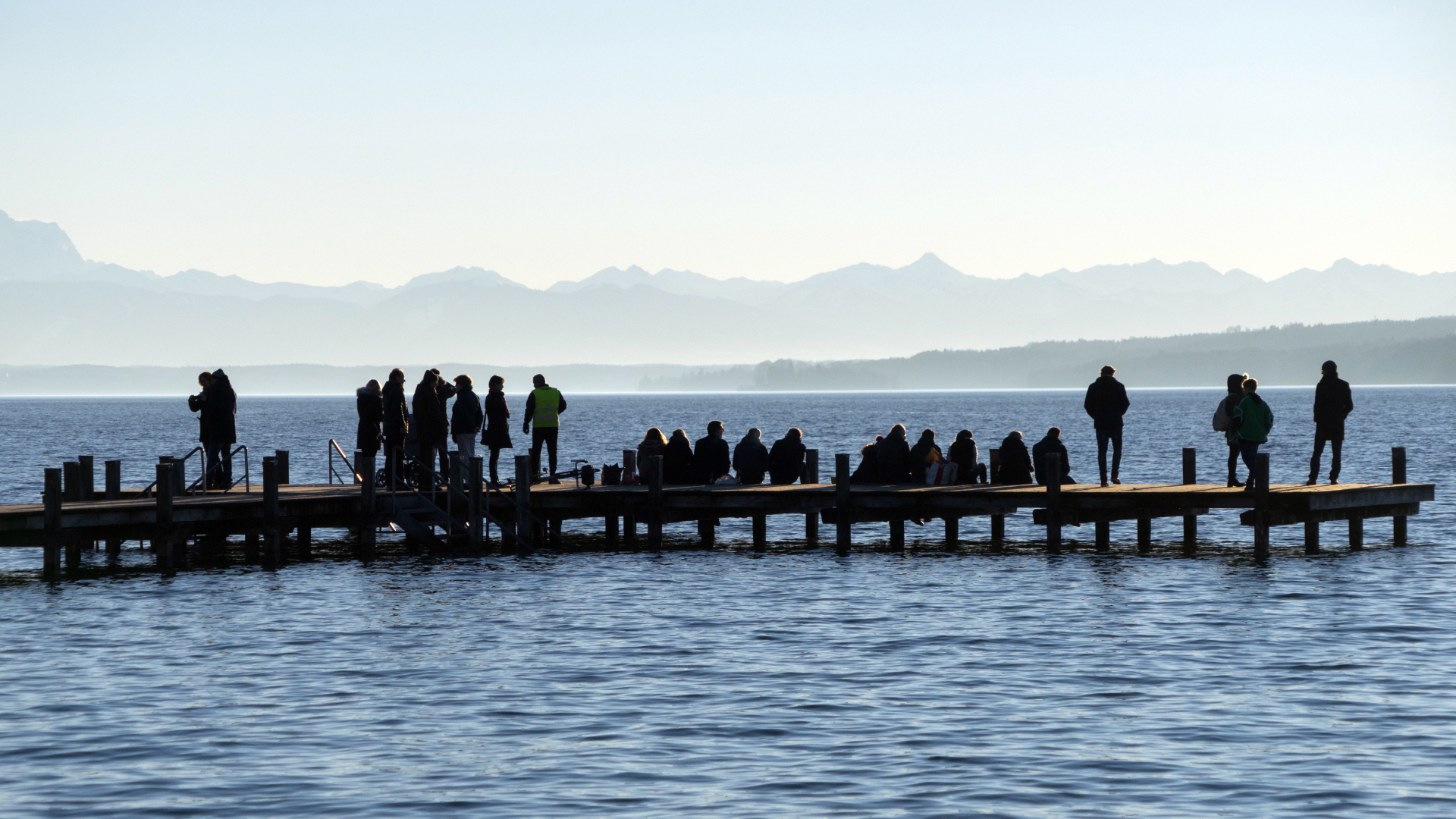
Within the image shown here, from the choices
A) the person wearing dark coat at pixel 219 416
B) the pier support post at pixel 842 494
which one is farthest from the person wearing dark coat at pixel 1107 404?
the person wearing dark coat at pixel 219 416

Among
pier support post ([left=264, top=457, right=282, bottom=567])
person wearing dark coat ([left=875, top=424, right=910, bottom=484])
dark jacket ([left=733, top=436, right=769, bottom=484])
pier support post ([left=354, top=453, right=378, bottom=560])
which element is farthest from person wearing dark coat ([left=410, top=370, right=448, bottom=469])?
person wearing dark coat ([left=875, top=424, right=910, bottom=484])

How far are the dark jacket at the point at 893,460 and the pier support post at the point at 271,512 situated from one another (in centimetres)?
1050

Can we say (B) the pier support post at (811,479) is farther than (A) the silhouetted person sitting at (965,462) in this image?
Yes

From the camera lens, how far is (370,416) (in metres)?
27.2

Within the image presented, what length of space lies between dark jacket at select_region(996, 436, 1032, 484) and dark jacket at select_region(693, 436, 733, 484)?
4.94 metres

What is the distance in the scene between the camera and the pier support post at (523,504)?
2777 cm

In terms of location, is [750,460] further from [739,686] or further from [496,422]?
[739,686]

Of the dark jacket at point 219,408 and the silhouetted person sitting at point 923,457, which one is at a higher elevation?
the dark jacket at point 219,408

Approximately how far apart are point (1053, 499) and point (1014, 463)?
91.3 inches

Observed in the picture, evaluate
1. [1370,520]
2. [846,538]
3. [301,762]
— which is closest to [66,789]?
[301,762]

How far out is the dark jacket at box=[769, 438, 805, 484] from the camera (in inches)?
1163

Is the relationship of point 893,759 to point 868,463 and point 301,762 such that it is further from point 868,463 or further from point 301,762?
point 868,463

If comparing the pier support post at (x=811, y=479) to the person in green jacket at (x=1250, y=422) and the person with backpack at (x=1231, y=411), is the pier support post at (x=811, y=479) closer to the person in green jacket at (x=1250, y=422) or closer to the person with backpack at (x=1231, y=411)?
the person with backpack at (x=1231, y=411)

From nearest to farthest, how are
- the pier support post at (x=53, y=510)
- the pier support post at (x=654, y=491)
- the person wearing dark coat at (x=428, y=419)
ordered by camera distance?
1. the pier support post at (x=53, y=510)
2. the person wearing dark coat at (x=428, y=419)
3. the pier support post at (x=654, y=491)
